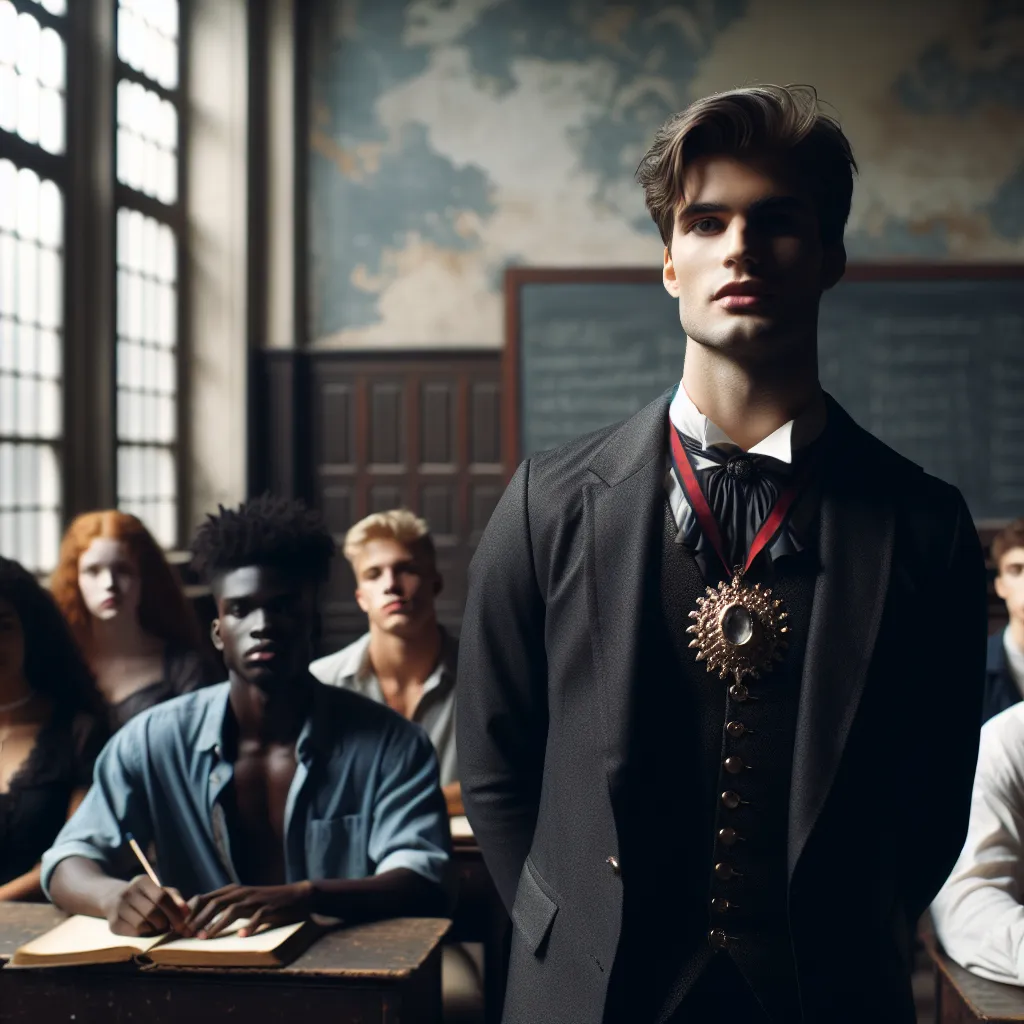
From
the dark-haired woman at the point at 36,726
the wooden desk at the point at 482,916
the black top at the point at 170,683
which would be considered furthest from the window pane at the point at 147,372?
the wooden desk at the point at 482,916

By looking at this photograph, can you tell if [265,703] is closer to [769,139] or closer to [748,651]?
[748,651]

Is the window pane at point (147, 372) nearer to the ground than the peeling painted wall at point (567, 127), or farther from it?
nearer to the ground

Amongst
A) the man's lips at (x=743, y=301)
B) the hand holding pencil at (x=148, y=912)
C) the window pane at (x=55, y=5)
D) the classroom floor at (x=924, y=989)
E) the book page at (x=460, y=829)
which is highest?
the window pane at (x=55, y=5)

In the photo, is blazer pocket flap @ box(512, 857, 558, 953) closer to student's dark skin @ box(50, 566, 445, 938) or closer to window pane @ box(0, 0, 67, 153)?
student's dark skin @ box(50, 566, 445, 938)

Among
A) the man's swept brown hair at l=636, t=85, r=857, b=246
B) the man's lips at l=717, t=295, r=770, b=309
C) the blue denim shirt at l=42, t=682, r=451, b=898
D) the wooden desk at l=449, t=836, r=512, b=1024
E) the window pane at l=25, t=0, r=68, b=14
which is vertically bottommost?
the wooden desk at l=449, t=836, r=512, b=1024

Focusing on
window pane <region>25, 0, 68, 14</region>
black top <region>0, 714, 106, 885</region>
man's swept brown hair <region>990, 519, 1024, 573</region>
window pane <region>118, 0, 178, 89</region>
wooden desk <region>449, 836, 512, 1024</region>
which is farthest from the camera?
window pane <region>118, 0, 178, 89</region>

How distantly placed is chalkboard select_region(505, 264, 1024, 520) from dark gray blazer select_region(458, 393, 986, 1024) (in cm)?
662

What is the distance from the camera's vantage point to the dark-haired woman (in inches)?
121

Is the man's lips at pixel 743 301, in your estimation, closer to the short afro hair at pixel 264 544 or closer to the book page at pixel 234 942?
the book page at pixel 234 942

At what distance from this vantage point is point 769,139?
1411mm

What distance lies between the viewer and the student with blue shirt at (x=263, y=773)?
8.69 ft

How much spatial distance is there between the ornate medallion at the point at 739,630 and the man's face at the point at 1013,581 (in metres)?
2.61

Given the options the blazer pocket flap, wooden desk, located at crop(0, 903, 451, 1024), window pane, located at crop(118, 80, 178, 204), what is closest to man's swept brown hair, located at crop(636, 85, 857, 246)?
the blazer pocket flap

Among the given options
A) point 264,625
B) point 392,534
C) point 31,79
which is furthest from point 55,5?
point 264,625
